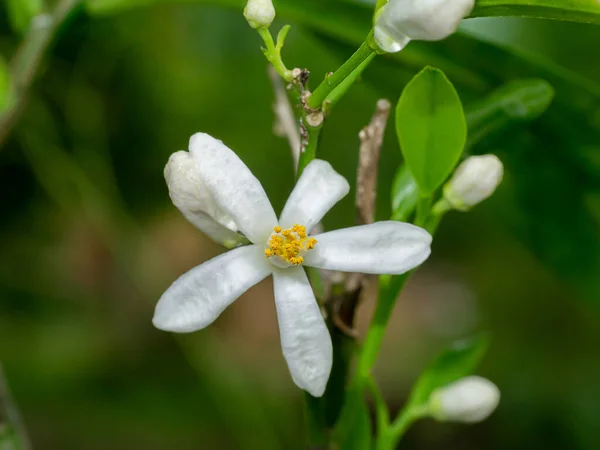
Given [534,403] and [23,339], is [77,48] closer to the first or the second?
[23,339]

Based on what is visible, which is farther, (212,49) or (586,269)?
(212,49)

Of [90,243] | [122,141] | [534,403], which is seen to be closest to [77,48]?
[122,141]

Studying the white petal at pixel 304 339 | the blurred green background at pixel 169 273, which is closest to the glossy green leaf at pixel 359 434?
the white petal at pixel 304 339

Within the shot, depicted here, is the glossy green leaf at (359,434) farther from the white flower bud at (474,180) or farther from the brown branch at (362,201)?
the white flower bud at (474,180)

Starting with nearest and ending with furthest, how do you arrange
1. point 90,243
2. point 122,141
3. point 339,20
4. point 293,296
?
point 293,296
point 339,20
point 122,141
point 90,243

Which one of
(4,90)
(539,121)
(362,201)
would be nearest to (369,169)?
(362,201)

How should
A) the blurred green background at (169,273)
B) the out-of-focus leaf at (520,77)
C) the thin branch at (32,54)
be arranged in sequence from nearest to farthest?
the out-of-focus leaf at (520,77), the thin branch at (32,54), the blurred green background at (169,273)

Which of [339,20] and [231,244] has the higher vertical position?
[339,20]
